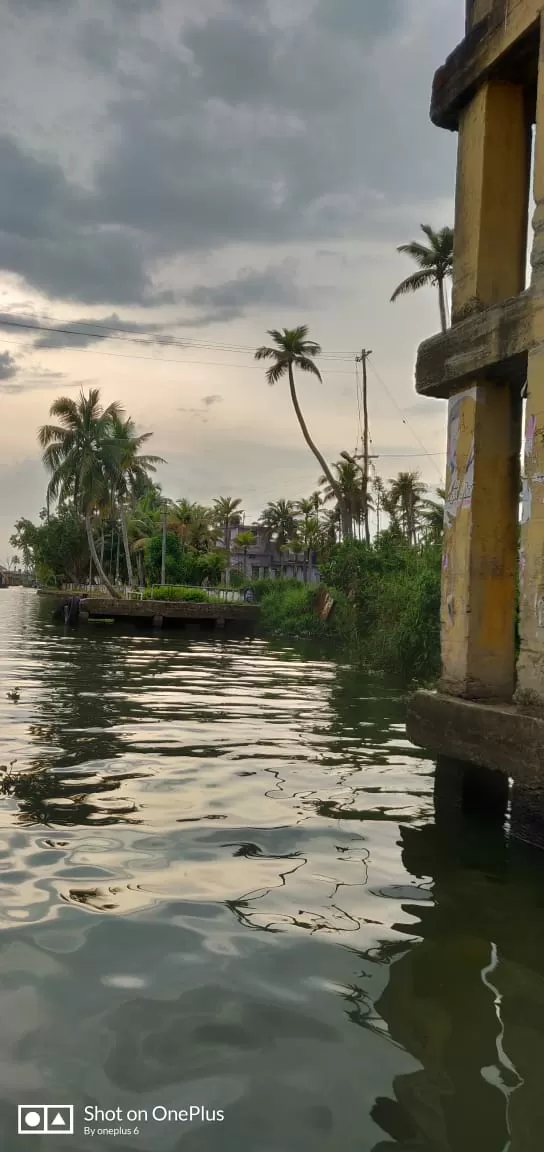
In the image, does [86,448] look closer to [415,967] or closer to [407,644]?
[407,644]

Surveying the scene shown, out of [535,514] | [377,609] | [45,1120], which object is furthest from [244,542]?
[45,1120]

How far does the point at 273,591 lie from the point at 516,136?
3254 cm

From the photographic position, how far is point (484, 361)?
200 inches

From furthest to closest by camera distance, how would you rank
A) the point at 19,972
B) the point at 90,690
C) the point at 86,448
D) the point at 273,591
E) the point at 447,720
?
the point at 86,448
the point at 273,591
the point at 90,690
the point at 447,720
the point at 19,972

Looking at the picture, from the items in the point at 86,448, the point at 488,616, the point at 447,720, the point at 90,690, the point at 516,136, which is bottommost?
the point at 90,690

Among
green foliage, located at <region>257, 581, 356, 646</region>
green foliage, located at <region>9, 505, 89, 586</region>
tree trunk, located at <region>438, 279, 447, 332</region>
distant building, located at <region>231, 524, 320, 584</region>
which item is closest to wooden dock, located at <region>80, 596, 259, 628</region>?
green foliage, located at <region>257, 581, 356, 646</region>

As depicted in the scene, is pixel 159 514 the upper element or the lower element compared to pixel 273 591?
upper

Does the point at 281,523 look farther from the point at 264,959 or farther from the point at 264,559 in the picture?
the point at 264,959

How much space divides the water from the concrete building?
93cm

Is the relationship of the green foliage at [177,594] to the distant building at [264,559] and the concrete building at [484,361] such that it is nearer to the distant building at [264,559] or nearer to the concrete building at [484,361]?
the distant building at [264,559]

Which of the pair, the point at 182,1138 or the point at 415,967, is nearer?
the point at 182,1138

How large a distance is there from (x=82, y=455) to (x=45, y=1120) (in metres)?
40.9

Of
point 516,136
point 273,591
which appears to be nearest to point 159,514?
point 273,591

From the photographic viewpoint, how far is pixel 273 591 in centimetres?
3784
